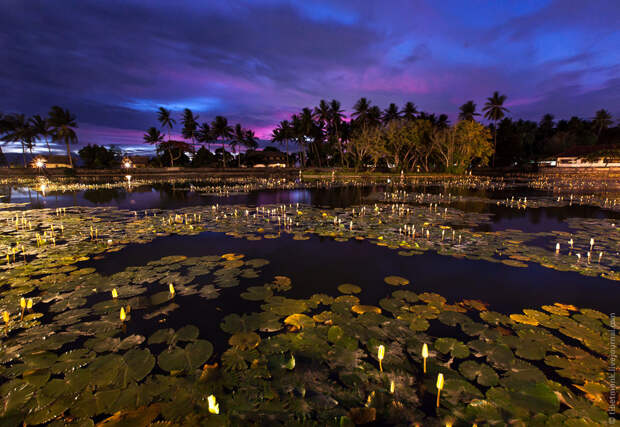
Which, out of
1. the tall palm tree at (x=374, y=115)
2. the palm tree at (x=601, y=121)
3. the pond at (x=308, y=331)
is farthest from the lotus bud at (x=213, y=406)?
the palm tree at (x=601, y=121)

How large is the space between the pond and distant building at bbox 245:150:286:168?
315ft

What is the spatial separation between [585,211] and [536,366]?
16.9m

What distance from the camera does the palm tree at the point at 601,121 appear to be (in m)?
88.1

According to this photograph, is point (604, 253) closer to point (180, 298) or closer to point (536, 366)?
point (536, 366)

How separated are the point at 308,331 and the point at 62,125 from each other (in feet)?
271

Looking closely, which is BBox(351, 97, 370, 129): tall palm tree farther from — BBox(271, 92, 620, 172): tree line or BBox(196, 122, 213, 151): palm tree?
BBox(196, 122, 213, 151): palm tree

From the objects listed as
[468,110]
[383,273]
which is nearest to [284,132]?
[468,110]

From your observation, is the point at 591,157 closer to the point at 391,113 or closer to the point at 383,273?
the point at 391,113

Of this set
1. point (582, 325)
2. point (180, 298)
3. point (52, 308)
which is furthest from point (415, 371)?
point (52, 308)

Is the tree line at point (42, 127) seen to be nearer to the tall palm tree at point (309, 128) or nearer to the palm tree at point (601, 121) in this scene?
the tall palm tree at point (309, 128)

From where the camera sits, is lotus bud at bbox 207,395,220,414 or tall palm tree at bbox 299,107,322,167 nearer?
lotus bud at bbox 207,395,220,414

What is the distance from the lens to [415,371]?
3676 millimetres

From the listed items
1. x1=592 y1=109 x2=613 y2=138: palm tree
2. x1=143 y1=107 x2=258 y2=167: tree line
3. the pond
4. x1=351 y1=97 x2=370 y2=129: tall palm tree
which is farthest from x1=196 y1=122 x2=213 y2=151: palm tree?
x1=592 y1=109 x2=613 y2=138: palm tree

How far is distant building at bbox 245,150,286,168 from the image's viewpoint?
103 m
